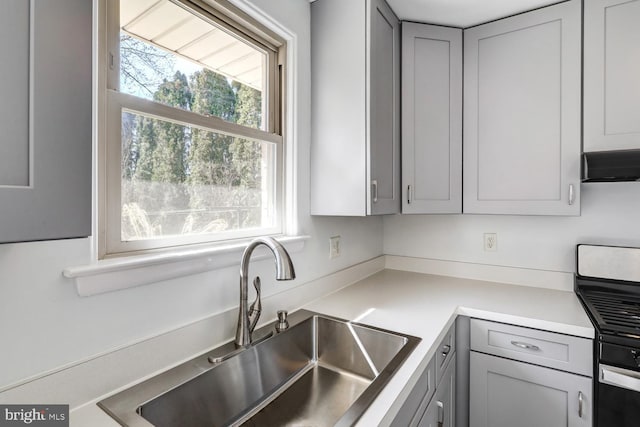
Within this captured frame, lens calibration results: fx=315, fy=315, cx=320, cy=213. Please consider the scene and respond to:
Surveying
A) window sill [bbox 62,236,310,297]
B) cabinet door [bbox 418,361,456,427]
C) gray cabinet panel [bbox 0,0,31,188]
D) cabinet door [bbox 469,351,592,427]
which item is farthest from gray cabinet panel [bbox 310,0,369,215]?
gray cabinet panel [bbox 0,0,31,188]

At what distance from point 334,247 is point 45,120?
1.44 meters

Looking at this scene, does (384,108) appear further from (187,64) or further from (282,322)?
(282,322)

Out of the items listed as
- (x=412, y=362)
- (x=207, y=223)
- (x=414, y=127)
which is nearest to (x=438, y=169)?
(x=414, y=127)

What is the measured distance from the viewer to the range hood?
1.32 meters

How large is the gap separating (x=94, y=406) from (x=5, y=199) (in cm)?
64

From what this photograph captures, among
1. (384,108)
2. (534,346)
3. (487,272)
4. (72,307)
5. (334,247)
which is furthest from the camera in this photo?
(487,272)

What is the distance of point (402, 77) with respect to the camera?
67.8 inches

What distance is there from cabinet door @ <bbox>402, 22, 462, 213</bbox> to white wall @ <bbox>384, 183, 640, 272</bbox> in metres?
0.36

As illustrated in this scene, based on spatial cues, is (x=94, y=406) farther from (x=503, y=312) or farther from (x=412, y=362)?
(x=503, y=312)

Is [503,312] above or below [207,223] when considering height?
below

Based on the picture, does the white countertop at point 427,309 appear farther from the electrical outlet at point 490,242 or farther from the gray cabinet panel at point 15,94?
the gray cabinet panel at point 15,94

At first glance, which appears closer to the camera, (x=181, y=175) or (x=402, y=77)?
(x=181, y=175)

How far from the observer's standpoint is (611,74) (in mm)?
1426

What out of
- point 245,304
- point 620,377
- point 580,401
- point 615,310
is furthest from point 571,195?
point 245,304
